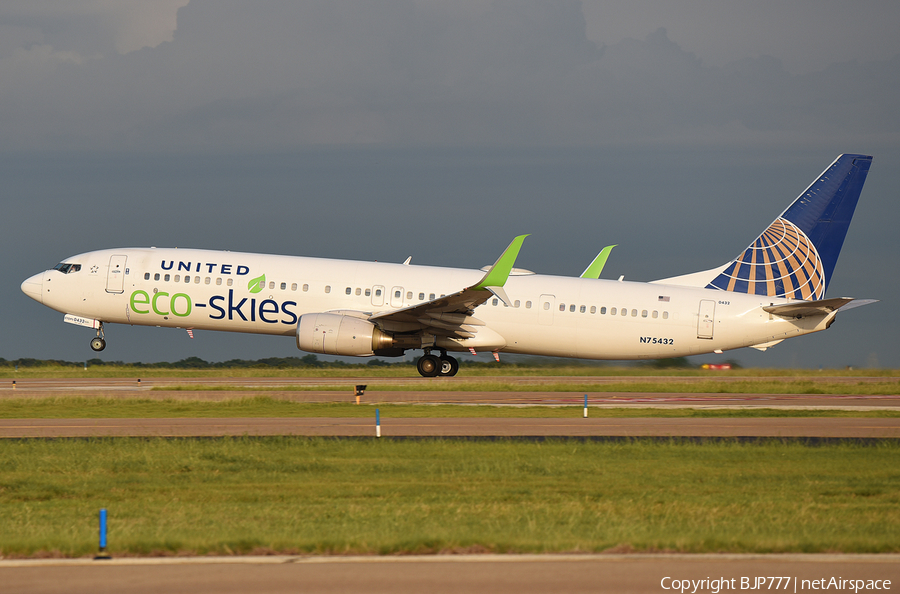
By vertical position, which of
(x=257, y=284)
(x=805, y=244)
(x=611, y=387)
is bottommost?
(x=611, y=387)

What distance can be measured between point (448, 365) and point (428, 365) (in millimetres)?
964

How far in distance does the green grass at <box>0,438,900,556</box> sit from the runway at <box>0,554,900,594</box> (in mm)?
547

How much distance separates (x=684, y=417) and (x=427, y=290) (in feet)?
43.2

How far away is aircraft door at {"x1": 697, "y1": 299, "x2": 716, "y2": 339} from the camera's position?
36906 millimetres

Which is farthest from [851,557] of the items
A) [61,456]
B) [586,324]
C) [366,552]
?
[586,324]

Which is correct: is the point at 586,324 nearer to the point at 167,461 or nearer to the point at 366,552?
the point at 167,461

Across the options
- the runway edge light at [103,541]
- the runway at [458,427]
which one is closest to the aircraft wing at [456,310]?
the runway at [458,427]

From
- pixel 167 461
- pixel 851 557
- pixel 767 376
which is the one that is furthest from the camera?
pixel 767 376

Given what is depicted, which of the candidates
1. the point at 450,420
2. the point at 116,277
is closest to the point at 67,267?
the point at 116,277

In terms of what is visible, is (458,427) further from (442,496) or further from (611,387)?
(611,387)

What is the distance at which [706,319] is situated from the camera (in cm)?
3691

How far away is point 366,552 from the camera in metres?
10.9

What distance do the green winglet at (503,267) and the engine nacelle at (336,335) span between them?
187 inches

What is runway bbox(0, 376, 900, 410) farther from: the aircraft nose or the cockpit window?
the cockpit window
